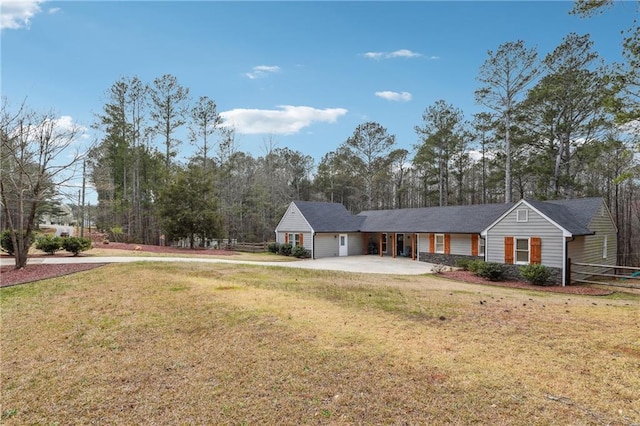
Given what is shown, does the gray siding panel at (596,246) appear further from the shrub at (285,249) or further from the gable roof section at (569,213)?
the shrub at (285,249)

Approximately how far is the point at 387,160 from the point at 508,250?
75.1 feet

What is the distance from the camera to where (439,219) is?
939 inches

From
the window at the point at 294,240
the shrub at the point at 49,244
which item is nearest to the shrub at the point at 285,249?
the window at the point at 294,240

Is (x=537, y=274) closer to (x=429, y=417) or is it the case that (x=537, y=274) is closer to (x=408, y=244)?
(x=408, y=244)

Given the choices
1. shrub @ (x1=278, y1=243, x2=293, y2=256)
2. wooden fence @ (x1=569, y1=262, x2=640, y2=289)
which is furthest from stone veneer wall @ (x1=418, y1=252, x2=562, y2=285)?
shrub @ (x1=278, y1=243, x2=293, y2=256)

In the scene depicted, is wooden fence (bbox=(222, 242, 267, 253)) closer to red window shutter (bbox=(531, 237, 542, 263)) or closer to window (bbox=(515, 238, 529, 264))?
window (bbox=(515, 238, 529, 264))

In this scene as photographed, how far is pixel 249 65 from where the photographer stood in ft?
54.7

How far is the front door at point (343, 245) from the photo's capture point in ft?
89.7

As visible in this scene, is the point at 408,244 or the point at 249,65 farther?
the point at 408,244

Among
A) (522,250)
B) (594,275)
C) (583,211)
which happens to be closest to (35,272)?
(522,250)

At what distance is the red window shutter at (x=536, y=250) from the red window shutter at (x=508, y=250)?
95 cm

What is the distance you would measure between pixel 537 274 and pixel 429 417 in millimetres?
A: 14595

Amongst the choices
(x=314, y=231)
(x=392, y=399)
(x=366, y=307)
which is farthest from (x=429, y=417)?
(x=314, y=231)

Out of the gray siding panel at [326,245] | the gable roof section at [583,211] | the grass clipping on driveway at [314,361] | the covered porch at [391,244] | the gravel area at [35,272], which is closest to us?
the grass clipping on driveway at [314,361]
